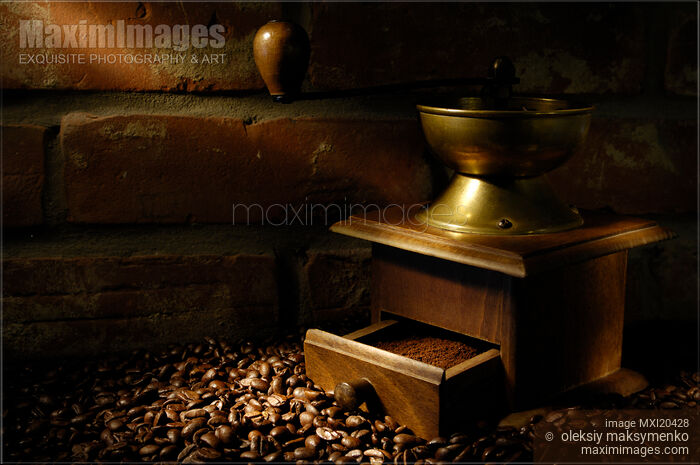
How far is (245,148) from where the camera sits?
4.15 feet

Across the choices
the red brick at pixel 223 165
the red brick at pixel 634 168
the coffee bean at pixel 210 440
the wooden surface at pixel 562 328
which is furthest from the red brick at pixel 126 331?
the red brick at pixel 634 168

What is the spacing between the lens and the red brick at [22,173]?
1.20 meters

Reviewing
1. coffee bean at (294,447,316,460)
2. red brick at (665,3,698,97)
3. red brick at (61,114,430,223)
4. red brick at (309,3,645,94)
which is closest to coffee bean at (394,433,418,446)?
coffee bean at (294,447,316,460)

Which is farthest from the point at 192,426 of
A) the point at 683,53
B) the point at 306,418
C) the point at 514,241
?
the point at 683,53

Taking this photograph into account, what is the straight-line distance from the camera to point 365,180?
131 centimetres

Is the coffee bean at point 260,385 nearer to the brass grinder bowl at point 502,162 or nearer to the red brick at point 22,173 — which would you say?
the brass grinder bowl at point 502,162

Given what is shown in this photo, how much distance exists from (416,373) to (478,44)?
625 millimetres

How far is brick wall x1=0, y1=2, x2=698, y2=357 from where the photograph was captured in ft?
3.99

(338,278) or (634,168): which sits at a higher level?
(634,168)

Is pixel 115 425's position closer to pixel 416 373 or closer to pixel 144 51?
pixel 416 373

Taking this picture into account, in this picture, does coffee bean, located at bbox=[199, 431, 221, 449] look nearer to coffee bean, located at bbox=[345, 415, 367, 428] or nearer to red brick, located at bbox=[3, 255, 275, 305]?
coffee bean, located at bbox=[345, 415, 367, 428]

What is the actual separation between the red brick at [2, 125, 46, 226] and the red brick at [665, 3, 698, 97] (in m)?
1.11

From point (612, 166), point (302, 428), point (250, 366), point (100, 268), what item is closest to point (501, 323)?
point (302, 428)

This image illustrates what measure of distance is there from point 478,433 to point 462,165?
1.21ft
